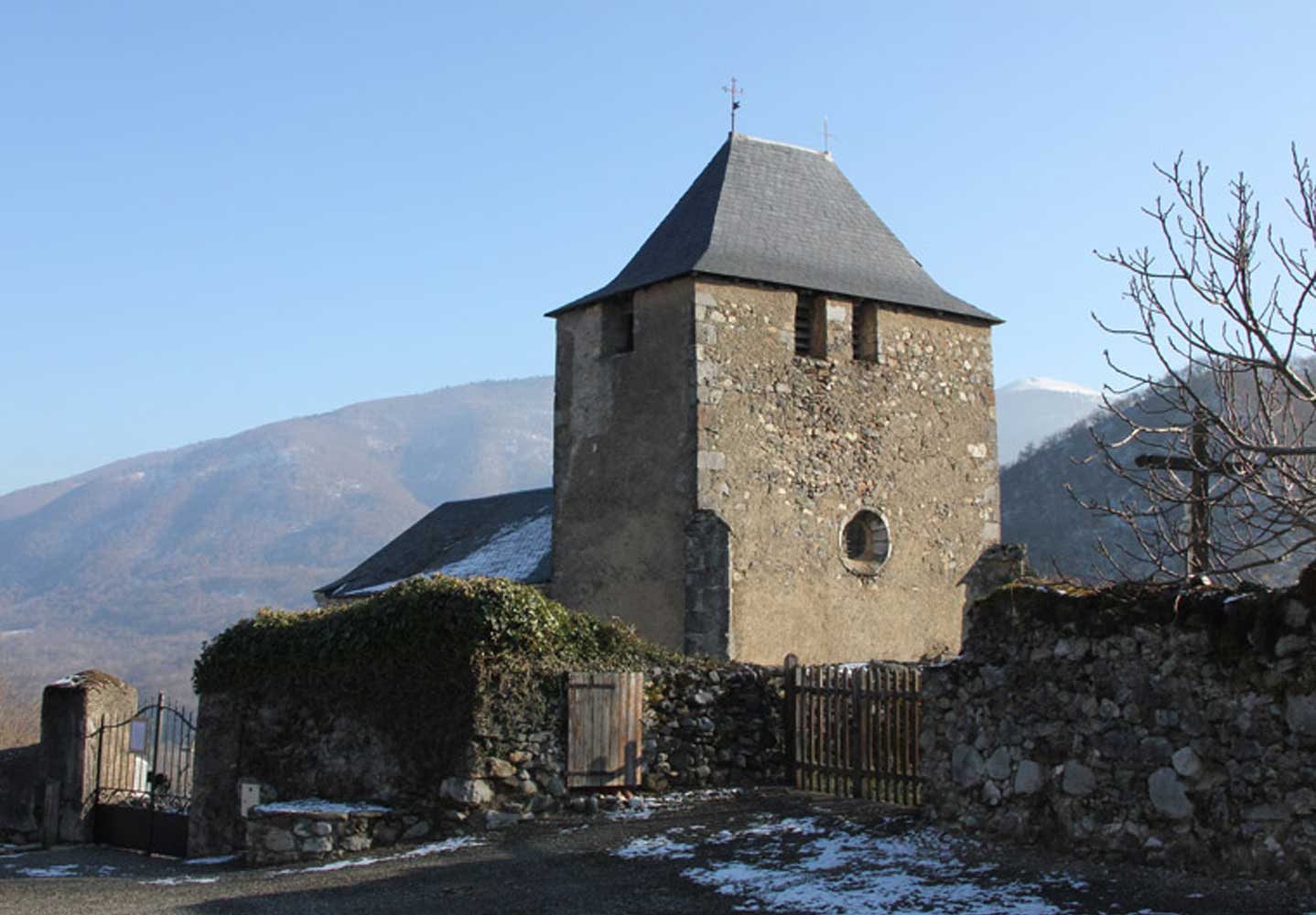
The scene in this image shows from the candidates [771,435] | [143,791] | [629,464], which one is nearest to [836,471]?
[771,435]

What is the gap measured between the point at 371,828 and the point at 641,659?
316 cm

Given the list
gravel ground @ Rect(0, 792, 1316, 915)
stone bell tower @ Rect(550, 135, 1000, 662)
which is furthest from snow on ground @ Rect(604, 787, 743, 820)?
stone bell tower @ Rect(550, 135, 1000, 662)

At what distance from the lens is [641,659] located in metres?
15.0

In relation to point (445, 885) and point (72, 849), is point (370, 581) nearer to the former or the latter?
point (72, 849)

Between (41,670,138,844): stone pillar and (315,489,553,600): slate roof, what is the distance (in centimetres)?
716

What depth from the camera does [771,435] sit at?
66.9 ft

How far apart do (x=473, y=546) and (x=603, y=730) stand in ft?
49.4

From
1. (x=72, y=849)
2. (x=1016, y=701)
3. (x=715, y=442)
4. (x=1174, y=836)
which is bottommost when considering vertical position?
(x=72, y=849)

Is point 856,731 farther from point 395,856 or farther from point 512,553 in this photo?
point 512,553

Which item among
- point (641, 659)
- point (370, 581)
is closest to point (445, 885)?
point (641, 659)

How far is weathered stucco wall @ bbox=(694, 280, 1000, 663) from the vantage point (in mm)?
19969

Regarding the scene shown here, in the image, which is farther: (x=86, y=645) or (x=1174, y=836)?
(x=86, y=645)

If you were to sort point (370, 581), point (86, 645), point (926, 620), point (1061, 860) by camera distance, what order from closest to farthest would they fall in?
point (1061, 860), point (926, 620), point (370, 581), point (86, 645)

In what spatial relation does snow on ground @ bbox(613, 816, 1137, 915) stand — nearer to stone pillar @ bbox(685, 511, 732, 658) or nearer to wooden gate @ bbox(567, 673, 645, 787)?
wooden gate @ bbox(567, 673, 645, 787)
